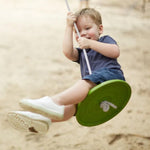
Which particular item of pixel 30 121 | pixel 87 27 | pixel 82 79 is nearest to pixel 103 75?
pixel 82 79

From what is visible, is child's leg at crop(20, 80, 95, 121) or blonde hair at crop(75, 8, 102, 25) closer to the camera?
child's leg at crop(20, 80, 95, 121)

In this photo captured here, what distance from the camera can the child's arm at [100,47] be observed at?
73.2 inches

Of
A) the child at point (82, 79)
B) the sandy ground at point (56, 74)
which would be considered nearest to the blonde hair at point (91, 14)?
the child at point (82, 79)

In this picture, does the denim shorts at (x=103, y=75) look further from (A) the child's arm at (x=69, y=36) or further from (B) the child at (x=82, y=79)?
(A) the child's arm at (x=69, y=36)

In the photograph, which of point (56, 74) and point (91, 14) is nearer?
point (91, 14)

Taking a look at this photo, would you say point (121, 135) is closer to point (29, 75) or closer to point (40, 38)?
point (29, 75)

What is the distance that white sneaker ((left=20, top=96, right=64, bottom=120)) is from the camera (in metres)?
1.66

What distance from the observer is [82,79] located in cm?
181

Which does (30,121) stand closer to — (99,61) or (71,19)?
(99,61)

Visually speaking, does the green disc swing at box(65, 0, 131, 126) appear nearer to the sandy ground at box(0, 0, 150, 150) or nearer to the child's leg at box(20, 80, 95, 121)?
the child's leg at box(20, 80, 95, 121)

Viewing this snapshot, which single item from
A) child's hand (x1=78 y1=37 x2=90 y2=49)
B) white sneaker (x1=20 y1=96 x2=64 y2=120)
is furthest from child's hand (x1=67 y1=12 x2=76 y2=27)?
white sneaker (x1=20 y1=96 x2=64 y2=120)

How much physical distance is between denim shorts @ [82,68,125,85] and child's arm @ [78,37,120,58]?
0.34 feet

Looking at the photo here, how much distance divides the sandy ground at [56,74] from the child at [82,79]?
103 cm

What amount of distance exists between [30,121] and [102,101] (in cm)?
48
